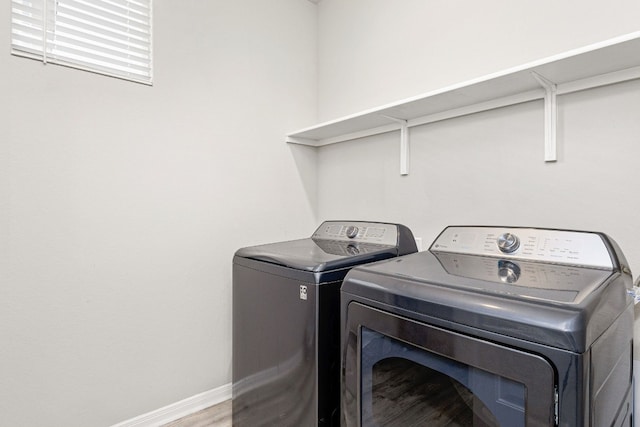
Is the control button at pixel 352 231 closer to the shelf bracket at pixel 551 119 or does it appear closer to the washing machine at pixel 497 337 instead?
the washing machine at pixel 497 337

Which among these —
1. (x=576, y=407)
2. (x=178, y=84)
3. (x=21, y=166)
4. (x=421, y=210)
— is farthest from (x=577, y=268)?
(x=21, y=166)

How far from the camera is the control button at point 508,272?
2.88 feet

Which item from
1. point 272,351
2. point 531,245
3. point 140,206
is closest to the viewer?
point 531,245

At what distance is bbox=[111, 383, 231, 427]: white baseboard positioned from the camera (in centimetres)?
163

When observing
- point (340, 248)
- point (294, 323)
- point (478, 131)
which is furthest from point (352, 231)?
point (478, 131)

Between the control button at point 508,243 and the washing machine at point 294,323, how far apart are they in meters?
0.43

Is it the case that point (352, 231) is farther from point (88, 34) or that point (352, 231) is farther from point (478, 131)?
point (88, 34)

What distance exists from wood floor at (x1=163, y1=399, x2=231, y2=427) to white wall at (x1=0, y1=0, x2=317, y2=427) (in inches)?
4.4

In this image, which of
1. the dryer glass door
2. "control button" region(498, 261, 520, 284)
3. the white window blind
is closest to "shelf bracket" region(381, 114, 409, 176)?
"control button" region(498, 261, 520, 284)

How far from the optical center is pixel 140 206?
163 centimetres

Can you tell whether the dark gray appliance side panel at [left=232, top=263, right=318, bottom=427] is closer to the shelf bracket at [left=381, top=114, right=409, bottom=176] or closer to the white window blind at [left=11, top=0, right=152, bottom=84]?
the shelf bracket at [left=381, top=114, right=409, bottom=176]

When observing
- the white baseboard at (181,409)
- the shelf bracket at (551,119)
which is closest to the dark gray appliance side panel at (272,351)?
the white baseboard at (181,409)

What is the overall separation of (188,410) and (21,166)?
1.39m

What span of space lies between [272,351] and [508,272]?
94cm
